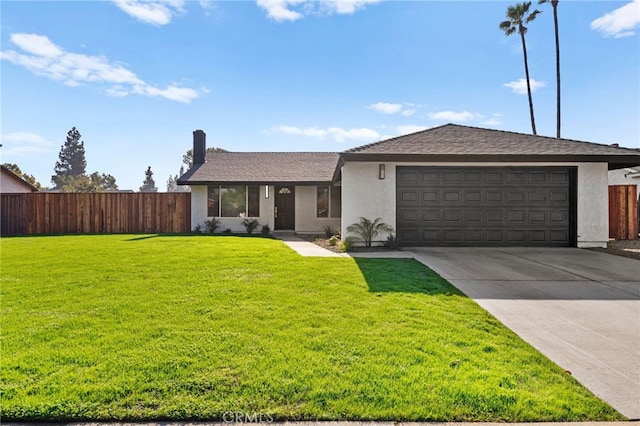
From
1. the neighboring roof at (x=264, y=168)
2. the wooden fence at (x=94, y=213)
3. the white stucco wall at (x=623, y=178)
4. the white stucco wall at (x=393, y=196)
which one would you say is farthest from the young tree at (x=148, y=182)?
the white stucco wall at (x=623, y=178)

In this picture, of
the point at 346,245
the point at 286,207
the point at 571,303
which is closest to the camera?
the point at 571,303

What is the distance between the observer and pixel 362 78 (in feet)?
45.6

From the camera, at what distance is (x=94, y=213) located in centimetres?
1494

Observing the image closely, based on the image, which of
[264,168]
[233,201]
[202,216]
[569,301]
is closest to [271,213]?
[233,201]

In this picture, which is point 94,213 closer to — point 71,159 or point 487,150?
point 487,150

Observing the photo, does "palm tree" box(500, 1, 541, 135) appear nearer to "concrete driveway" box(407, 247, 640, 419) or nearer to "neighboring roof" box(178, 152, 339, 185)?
A: "neighboring roof" box(178, 152, 339, 185)

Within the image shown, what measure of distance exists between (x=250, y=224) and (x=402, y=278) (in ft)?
33.7

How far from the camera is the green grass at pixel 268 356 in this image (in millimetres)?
2170

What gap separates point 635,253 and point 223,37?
46.0 feet

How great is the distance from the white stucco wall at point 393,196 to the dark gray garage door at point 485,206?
0.24 m

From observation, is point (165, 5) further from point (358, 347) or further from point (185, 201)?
point (358, 347)

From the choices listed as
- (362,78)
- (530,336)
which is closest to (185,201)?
(362,78)

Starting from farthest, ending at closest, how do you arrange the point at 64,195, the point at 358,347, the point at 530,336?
the point at 64,195, the point at 530,336, the point at 358,347

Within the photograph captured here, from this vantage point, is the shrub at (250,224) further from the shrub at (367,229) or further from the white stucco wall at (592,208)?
the white stucco wall at (592,208)
